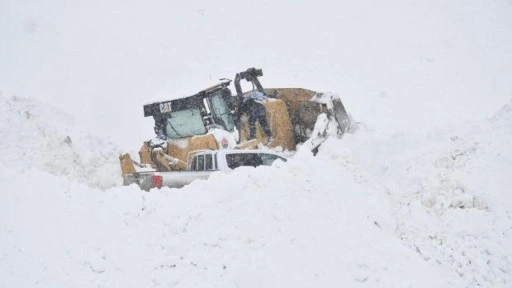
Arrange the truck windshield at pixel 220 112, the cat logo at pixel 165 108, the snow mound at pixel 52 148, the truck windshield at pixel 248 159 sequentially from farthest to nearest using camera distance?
the snow mound at pixel 52 148, the truck windshield at pixel 220 112, the cat logo at pixel 165 108, the truck windshield at pixel 248 159

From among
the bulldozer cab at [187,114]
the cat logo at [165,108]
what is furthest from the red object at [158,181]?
the cat logo at [165,108]

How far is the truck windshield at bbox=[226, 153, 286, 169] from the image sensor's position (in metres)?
10.4

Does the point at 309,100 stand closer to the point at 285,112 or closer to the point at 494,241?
the point at 285,112

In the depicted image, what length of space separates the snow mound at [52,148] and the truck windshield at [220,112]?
3.30 meters

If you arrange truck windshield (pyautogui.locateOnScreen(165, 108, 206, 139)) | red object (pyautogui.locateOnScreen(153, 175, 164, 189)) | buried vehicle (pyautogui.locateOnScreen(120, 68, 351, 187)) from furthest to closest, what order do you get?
truck windshield (pyautogui.locateOnScreen(165, 108, 206, 139))
buried vehicle (pyautogui.locateOnScreen(120, 68, 351, 187))
red object (pyautogui.locateOnScreen(153, 175, 164, 189))

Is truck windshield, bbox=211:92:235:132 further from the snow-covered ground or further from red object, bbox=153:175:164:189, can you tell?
red object, bbox=153:175:164:189

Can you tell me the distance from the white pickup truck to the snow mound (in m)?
5.32

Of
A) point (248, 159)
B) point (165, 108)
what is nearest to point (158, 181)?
point (248, 159)

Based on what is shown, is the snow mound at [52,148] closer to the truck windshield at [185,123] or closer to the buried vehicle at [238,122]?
the truck windshield at [185,123]

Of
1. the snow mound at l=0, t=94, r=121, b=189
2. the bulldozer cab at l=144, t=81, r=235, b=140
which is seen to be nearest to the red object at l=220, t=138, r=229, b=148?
the bulldozer cab at l=144, t=81, r=235, b=140

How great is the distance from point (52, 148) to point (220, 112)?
5254mm

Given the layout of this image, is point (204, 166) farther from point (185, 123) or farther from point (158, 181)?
point (185, 123)

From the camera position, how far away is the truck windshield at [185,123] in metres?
14.0

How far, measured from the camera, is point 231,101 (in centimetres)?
1433
